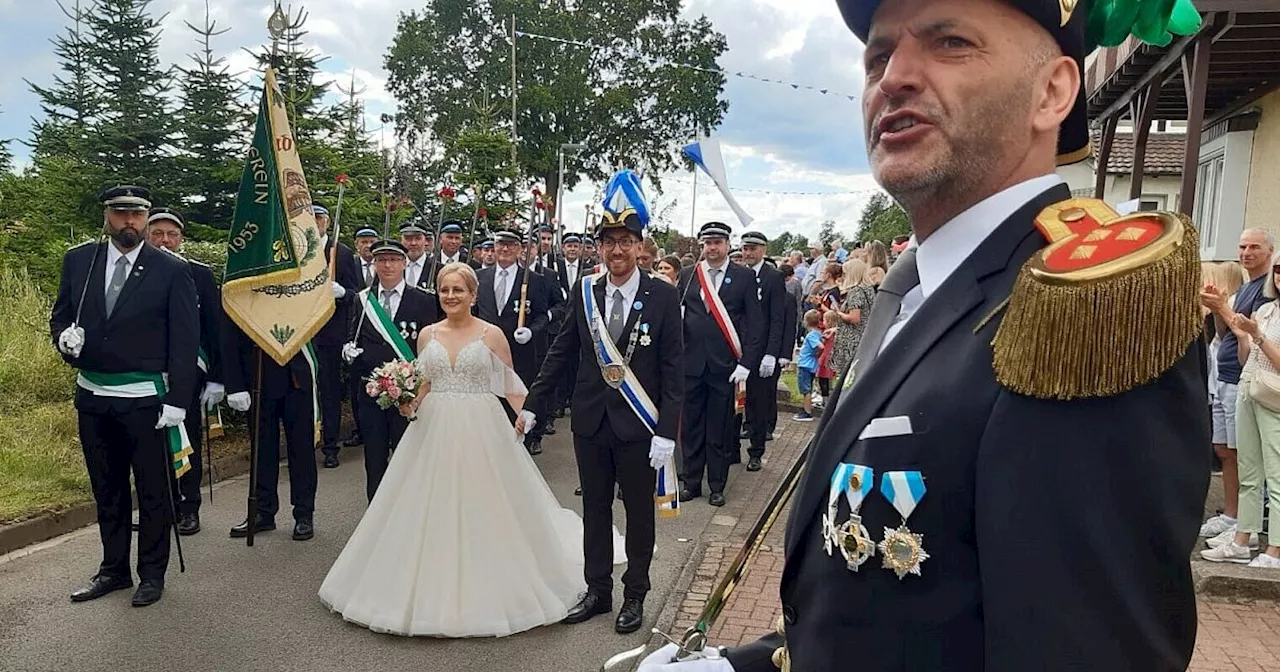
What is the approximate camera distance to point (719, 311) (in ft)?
25.5

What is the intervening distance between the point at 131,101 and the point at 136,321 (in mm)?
11769

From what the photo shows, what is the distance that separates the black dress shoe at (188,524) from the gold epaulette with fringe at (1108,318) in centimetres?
629

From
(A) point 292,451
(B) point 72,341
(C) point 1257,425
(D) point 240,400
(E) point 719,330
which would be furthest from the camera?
(E) point 719,330

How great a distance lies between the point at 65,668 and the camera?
4.02 meters

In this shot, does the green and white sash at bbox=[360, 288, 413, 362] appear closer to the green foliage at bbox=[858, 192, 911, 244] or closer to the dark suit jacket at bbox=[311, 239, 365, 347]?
the dark suit jacket at bbox=[311, 239, 365, 347]

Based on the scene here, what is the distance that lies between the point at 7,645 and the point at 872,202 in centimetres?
4551

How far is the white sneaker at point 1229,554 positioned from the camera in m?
5.36

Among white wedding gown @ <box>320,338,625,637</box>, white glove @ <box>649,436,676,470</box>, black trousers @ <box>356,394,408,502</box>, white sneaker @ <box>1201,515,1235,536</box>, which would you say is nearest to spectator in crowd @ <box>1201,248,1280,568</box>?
white sneaker @ <box>1201,515,1235,536</box>

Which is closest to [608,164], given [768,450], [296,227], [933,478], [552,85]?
[552,85]

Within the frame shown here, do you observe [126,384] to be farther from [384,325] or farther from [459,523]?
[384,325]

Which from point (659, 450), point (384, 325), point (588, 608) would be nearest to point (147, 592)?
point (588, 608)

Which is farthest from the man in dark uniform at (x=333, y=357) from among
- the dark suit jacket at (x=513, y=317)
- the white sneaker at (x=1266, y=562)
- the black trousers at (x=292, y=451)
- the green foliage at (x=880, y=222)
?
the green foliage at (x=880, y=222)

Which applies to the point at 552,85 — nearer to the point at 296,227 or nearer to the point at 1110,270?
the point at 296,227

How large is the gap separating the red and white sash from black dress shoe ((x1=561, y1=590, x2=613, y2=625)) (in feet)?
10.9
